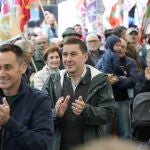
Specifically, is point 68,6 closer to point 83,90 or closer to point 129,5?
point 129,5

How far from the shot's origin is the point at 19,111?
11.0ft

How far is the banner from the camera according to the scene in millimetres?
7581

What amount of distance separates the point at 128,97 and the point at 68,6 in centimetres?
722

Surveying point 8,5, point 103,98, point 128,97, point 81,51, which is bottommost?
point 128,97

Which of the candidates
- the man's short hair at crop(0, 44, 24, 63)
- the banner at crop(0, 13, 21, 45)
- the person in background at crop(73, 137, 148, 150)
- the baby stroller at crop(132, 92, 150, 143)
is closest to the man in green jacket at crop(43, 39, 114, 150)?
the baby stroller at crop(132, 92, 150, 143)

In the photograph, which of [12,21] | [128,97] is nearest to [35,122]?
[128,97]

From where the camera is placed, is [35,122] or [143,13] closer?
[35,122]

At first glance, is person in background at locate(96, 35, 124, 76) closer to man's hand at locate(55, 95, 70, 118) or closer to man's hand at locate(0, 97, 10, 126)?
man's hand at locate(55, 95, 70, 118)

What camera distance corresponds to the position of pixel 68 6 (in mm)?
14070

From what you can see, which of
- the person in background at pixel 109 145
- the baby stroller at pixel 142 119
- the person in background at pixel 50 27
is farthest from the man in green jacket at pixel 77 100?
the person in background at pixel 50 27

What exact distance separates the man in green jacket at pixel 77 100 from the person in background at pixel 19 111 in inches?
34.3

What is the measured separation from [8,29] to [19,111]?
4.53 m

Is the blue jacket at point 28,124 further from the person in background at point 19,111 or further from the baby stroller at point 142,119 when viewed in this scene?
the baby stroller at point 142,119

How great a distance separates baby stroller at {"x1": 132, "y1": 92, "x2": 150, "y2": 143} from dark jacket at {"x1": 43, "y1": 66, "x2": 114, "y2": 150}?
0.42 m
